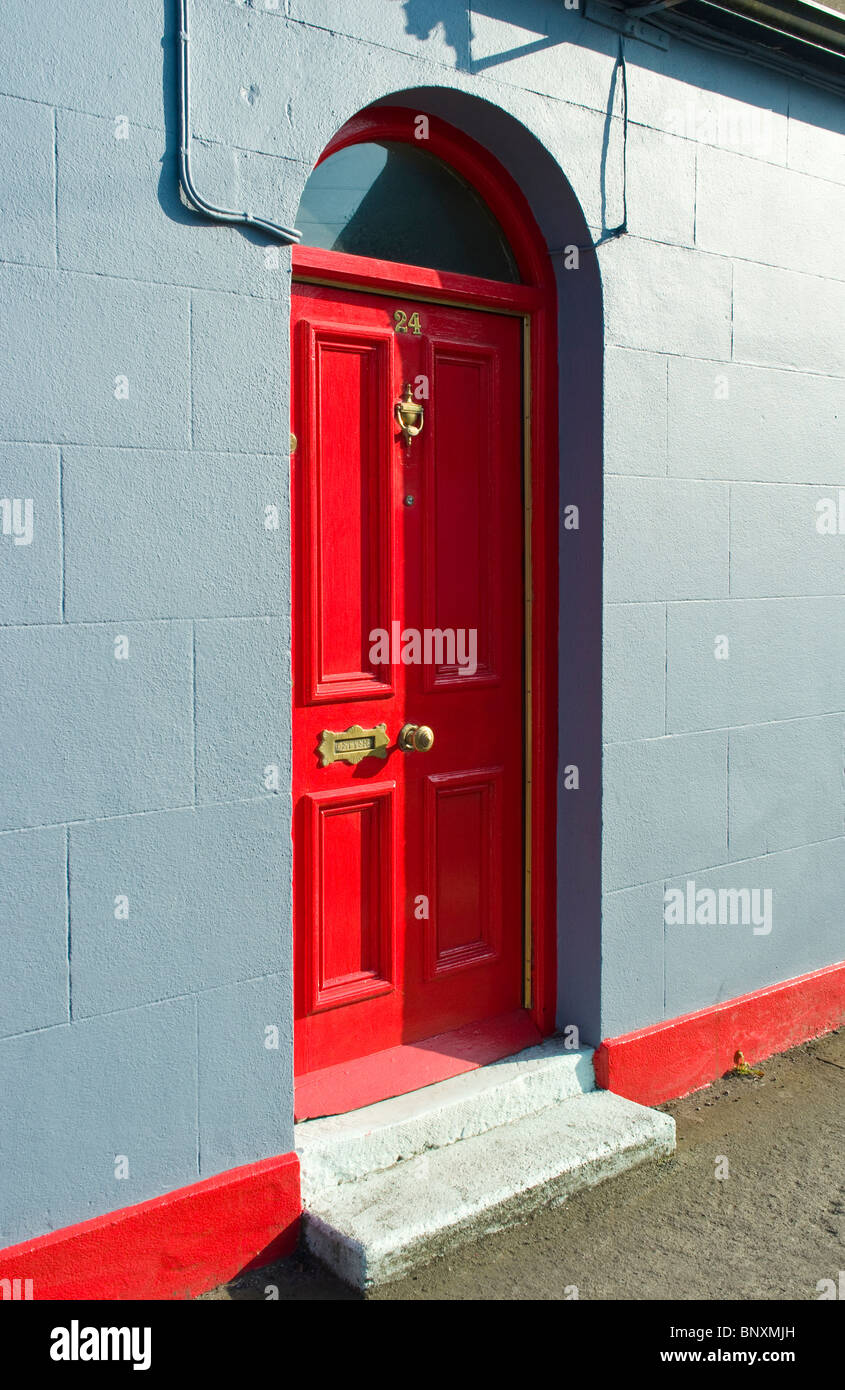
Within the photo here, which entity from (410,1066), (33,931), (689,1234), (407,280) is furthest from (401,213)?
(689,1234)

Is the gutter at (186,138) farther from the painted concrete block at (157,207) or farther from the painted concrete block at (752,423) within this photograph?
the painted concrete block at (752,423)

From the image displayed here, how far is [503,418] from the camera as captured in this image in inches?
165

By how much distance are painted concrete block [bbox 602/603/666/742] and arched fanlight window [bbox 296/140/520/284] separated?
48.1 inches

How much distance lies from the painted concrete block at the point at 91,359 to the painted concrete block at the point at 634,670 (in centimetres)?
169

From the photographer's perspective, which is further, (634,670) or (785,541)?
(785,541)

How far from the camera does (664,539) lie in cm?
431

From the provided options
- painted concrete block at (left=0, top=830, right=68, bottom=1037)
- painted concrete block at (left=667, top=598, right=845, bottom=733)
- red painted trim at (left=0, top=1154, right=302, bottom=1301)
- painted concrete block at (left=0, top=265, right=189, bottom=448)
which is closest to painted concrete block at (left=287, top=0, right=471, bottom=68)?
painted concrete block at (left=0, top=265, right=189, bottom=448)

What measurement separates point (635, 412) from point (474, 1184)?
252 cm

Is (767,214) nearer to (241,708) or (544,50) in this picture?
(544,50)

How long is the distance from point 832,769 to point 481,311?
2.36 metres

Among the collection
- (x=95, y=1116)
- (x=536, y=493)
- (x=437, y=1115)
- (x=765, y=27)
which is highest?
(x=765, y=27)

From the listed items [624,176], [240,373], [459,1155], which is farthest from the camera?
[624,176]

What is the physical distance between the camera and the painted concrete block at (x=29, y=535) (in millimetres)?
2869

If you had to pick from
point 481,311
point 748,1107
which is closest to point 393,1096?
point 748,1107
